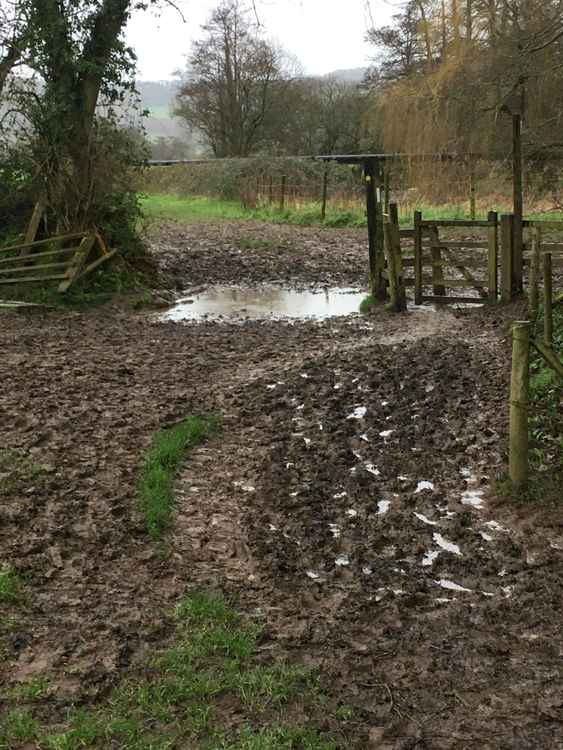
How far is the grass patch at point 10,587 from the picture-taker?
17.8 feet

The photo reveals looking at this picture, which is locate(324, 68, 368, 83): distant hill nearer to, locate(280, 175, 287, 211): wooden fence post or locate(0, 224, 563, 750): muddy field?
locate(280, 175, 287, 211): wooden fence post

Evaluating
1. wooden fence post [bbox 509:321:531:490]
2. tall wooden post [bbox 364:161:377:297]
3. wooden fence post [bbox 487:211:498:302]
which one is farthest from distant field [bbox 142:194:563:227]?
wooden fence post [bbox 509:321:531:490]

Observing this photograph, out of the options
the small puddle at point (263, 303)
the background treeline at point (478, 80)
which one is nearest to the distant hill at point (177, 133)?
the background treeline at point (478, 80)

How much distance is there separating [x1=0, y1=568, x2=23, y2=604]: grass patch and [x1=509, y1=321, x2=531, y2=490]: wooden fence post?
4.10m

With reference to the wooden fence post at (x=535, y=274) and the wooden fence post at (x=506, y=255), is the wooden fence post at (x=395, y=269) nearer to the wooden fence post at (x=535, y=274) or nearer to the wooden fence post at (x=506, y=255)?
the wooden fence post at (x=506, y=255)

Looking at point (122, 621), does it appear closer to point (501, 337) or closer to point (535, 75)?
point (501, 337)

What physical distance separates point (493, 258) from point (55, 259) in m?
9.08

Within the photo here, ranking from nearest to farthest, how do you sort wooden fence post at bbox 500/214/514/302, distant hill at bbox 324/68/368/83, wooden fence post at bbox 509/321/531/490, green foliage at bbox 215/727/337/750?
green foliage at bbox 215/727/337/750, wooden fence post at bbox 509/321/531/490, wooden fence post at bbox 500/214/514/302, distant hill at bbox 324/68/368/83

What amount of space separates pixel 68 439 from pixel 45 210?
11.0 m

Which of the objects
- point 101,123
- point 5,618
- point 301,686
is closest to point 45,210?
point 101,123

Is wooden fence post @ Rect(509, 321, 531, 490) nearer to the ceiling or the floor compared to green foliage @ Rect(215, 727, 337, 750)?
nearer to the ceiling

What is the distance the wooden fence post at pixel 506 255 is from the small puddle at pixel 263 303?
3012mm

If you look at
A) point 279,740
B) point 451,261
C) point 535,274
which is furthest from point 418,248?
point 279,740

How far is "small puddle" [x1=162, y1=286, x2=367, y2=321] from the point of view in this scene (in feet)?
55.1
